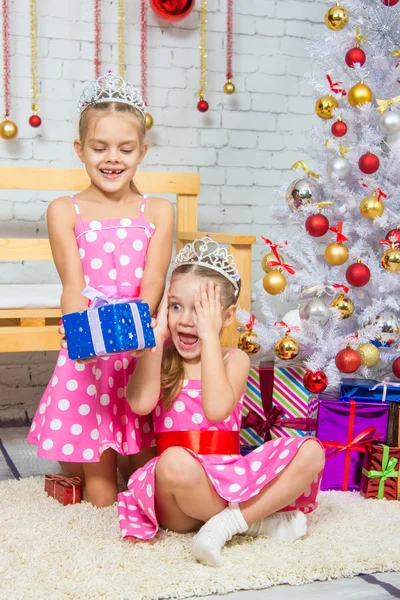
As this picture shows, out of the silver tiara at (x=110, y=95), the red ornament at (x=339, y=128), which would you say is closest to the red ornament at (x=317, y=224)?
the red ornament at (x=339, y=128)

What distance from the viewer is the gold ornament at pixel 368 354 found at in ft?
6.43

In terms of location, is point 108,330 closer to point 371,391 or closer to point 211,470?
point 211,470

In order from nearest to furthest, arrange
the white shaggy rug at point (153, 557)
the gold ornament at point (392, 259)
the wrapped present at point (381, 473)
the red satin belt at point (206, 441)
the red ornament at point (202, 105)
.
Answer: the white shaggy rug at point (153, 557)
the red satin belt at point (206, 441)
the wrapped present at point (381, 473)
the gold ornament at point (392, 259)
the red ornament at point (202, 105)

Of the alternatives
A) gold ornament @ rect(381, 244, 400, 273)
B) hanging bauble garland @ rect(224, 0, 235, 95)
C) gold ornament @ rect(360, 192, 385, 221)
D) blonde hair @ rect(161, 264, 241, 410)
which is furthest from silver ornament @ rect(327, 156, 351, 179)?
hanging bauble garland @ rect(224, 0, 235, 95)

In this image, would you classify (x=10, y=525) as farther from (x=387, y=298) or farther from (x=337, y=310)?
(x=387, y=298)

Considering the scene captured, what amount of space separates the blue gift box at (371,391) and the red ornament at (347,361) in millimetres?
48

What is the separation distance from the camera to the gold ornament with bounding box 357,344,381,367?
196cm

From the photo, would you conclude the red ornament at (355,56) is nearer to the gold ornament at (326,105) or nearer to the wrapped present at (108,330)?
the gold ornament at (326,105)

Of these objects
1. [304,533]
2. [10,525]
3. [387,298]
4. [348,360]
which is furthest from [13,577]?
[387,298]

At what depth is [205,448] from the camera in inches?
57.3

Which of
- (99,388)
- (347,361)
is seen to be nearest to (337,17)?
(347,361)

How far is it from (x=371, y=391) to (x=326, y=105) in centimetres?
79

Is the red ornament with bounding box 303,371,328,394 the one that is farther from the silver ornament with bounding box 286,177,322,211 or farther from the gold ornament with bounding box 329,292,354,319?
the silver ornament with bounding box 286,177,322,211

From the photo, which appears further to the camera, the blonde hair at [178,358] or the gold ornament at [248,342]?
the gold ornament at [248,342]
